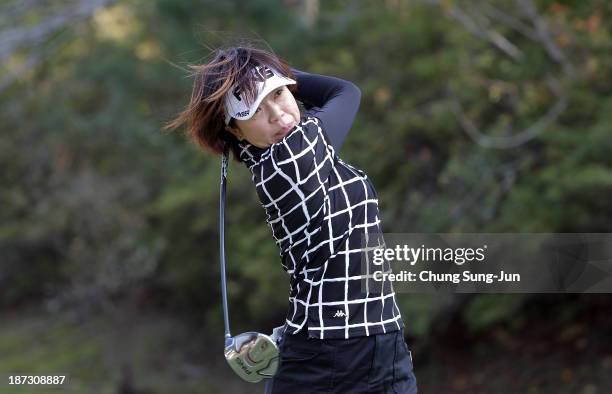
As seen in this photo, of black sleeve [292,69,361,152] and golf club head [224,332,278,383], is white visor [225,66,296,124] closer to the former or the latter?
black sleeve [292,69,361,152]

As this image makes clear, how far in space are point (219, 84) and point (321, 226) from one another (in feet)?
1.43

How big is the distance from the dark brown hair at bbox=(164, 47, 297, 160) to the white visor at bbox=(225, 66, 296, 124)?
1cm

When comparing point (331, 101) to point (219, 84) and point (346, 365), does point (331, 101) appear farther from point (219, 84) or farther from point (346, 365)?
point (346, 365)

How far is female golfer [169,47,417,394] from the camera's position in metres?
2.15

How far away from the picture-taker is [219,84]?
2.21 m

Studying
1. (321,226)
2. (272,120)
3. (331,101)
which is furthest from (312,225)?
(331,101)

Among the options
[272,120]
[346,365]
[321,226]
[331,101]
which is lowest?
[346,365]

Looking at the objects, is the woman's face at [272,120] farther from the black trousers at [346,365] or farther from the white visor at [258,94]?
the black trousers at [346,365]

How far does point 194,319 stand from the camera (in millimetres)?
10148

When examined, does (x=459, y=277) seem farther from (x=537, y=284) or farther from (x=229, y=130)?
(x=229, y=130)

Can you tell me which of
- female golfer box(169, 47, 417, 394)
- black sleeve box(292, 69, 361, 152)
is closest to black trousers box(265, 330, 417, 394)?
female golfer box(169, 47, 417, 394)

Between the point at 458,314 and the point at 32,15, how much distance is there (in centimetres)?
608

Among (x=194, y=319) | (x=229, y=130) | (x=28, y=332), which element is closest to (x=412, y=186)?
(x=194, y=319)

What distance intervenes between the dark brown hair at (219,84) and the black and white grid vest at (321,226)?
0.13 m
